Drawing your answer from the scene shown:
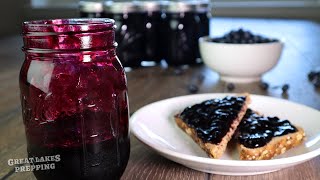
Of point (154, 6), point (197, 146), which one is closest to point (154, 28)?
point (154, 6)

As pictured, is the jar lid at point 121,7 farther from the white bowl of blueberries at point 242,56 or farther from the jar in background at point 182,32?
the white bowl of blueberries at point 242,56

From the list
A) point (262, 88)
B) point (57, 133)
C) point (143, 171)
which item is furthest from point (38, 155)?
point (262, 88)

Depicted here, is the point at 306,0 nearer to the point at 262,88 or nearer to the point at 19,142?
the point at 262,88

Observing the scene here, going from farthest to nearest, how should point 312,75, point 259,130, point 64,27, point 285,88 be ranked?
point 312,75
point 285,88
point 259,130
point 64,27

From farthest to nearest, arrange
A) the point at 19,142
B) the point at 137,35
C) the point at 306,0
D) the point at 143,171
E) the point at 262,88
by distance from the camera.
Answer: the point at 306,0, the point at 137,35, the point at 262,88, the point at 19,142, the point at 143,171

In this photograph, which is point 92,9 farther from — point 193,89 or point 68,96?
point 68,96

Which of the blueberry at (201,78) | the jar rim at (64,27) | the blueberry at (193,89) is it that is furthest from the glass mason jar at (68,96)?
the blueberry at (201,78)
